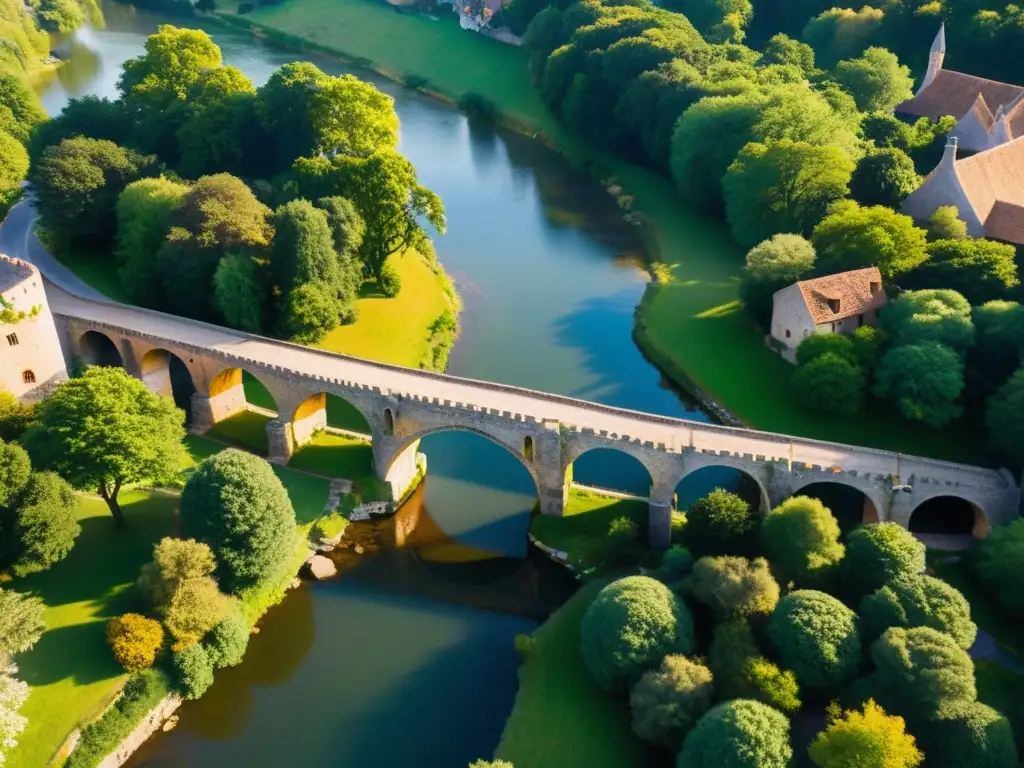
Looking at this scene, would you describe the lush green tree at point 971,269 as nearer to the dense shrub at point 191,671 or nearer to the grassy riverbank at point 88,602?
the grassy riverbank at point 88,602

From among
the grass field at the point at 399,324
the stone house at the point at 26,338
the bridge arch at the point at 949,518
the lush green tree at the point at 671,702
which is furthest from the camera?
the grass field at the point at 399,324

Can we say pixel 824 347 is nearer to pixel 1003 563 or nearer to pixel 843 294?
pixel 843 294

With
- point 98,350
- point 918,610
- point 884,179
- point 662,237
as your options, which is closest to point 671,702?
point 918,610

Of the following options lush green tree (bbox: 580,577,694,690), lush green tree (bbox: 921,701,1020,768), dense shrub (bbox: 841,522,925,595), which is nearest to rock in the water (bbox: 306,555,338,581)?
lush green tree (bbox: 580,577,694,690)

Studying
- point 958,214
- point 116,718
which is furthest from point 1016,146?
point 116,718

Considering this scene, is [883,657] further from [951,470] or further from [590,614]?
[951,470]

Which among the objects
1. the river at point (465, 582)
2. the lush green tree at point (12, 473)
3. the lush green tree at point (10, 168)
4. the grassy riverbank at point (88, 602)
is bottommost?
the river at point (465, 582)

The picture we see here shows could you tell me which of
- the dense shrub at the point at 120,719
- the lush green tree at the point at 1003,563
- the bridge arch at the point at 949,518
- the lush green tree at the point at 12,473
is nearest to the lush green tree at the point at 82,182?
the lush green tree at the point at 12,473
